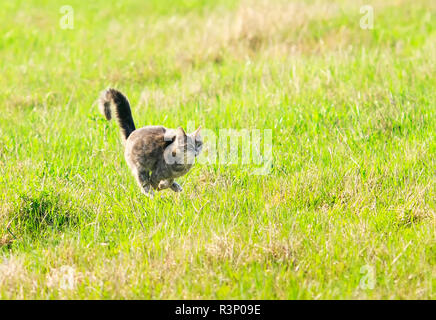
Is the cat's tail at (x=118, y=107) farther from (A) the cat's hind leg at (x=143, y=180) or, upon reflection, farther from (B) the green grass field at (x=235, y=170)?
(A) the cat's hind leg at (x=143, y=180)

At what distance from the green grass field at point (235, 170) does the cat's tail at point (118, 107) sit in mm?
375

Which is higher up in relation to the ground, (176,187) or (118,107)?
(118,107)

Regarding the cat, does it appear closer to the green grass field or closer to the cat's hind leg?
the cat's hind leg

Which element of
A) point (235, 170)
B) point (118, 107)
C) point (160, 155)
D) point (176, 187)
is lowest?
point (176, 187)

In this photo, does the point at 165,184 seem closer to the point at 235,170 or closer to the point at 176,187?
the point at 176,187

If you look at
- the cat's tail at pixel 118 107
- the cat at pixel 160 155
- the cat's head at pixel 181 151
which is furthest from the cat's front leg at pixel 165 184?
the cat's tail at pixel 118 107

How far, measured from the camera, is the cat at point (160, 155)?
16.8ft

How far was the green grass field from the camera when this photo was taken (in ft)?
13.3

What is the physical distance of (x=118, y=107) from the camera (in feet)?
18.8

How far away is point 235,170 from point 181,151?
0.82 m

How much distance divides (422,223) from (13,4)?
11.8 m

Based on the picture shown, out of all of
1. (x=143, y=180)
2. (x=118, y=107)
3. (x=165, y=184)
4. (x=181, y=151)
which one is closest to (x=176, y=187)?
(x=165, y=184)

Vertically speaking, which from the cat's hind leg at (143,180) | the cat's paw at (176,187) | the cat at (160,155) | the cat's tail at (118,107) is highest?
the cat's tail at (118,107)

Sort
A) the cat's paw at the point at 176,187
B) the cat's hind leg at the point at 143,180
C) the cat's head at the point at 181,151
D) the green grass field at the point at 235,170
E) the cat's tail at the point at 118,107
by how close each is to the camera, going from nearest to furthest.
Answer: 1. the green grass field at the point at 235,170
2. the cat's head at the point at 181,151
3. the cat's hind leg at the point at 143,180
4. the cat's paw at the point at 176,187
5. the cat's tail at the point at 118,107
